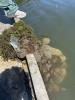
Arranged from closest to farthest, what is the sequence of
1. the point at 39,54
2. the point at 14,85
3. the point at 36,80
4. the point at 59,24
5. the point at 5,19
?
the point at 36,80 < the point at 14,85 < the point at 39,54 < the point at 5,19 < the point at 59,24

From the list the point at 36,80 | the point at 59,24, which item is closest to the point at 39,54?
the point at 36,80

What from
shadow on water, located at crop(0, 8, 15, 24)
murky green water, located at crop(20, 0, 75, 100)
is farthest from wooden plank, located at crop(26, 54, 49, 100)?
shadow on water, located at crop(0, 8, 15, 24)

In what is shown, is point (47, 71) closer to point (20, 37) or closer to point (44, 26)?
point (20, 37)

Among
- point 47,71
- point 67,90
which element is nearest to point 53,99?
point 67,90

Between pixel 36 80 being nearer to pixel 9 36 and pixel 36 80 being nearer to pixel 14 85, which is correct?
pixel 14 85

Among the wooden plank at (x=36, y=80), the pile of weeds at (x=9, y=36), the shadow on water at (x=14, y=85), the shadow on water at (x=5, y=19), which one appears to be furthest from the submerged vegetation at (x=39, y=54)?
the shadow on water at (x=5, y=19)

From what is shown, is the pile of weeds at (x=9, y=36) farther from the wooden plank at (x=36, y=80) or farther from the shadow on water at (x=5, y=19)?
the shadow on water at (x=5, y=19)

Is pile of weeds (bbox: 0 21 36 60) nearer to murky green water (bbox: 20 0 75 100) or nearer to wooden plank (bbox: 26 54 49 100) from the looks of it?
wooden plank (bbox: 26 54 49 100)
